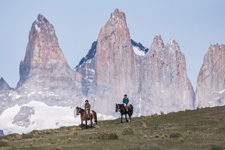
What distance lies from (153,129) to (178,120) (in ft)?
21.7

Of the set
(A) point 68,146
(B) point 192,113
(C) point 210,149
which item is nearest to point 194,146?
(C) point 210,149

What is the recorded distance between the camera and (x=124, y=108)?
6994 centimetres

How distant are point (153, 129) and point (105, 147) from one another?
49.7 feet

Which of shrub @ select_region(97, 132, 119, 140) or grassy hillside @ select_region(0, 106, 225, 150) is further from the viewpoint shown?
shrub @ select_region(97, 132, 119, 140)

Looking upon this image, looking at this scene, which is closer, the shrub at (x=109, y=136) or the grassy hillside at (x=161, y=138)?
the grassy hillside at (x=161, y=138)

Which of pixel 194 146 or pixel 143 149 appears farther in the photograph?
pixel 194 146

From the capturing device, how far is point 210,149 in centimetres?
3862

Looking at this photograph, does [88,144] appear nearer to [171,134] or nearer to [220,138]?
[171,134]

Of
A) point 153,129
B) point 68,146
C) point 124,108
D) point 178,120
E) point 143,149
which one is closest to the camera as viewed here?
point 143,149

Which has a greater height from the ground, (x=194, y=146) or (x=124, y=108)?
(x=124, y=108)

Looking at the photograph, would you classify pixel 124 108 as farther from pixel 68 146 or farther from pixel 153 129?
pixel 68 146

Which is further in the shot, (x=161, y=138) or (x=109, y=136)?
(x=109, y=136)

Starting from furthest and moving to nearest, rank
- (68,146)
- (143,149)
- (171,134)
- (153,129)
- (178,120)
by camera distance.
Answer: (178,120), (153,129), (171,134), (68,146), (143,149)

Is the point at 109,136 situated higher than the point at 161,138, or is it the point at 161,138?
the point at 109,136
